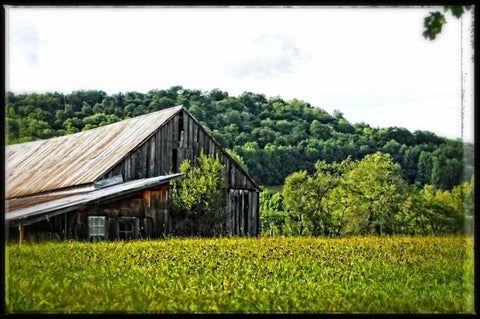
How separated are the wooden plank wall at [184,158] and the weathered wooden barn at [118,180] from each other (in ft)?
0.09

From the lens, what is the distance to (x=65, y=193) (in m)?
12.8

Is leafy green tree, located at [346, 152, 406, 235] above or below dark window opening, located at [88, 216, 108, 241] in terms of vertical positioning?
above

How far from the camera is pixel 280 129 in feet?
29.1

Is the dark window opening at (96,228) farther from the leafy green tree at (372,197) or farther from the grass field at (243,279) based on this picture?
the leafy green tree at (372,197)

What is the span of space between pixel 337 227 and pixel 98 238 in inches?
176

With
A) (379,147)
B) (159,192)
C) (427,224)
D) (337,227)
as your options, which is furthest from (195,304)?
(159,192)

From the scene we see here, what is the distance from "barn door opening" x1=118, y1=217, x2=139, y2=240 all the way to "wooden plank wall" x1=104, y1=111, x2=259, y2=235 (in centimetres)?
273

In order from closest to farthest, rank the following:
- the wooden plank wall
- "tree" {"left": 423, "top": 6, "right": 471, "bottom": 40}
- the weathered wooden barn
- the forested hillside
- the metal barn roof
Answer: "tree" {"left": 423, "top": 6, "right": 471, "bottom": 40}, the forested hillside, the metal barn roof, the weathered wooden barn, the wooden plank wall

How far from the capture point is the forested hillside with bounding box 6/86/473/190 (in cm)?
643

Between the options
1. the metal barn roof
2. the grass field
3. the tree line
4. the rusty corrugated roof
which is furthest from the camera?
the rusty corrugated roof

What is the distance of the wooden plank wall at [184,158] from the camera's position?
52.5 feet

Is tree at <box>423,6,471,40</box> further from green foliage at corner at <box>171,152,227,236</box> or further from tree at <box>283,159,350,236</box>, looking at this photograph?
green foliage at corner at <box>171,152,227,236</box>

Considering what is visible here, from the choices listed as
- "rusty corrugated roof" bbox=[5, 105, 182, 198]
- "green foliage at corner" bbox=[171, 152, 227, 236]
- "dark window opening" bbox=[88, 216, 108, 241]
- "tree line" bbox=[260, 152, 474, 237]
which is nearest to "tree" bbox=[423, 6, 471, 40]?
"tree line" bbox=[260, 152, 474, 237]

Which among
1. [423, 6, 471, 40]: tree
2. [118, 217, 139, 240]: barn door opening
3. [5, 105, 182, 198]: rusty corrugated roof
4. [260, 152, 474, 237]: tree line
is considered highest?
[423, 6, 471, 40]: tree
